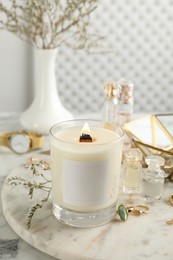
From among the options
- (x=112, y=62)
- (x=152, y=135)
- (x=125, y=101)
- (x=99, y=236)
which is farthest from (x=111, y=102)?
(x=112, y=62)

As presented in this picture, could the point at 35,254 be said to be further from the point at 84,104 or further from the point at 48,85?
the point at 84,104

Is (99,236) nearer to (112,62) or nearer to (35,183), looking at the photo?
(35,183)

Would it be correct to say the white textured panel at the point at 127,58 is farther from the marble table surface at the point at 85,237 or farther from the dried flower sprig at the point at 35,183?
the marble table surface at the point at 85,237

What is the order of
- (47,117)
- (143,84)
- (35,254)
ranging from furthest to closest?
(143,84), (47,117), (35,254)

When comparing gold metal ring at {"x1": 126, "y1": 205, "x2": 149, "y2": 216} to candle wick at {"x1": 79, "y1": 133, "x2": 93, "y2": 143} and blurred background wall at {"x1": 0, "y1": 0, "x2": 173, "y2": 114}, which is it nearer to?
candle wick at {"x1": 79, "y1": 133, "x2": 93, "y2": 143}

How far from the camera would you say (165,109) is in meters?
2.77

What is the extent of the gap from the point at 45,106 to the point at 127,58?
3.88 ft

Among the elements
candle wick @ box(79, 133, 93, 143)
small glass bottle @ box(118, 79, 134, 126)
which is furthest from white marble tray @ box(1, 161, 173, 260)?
small glass bottle @ box(118, 79, 134, 126)

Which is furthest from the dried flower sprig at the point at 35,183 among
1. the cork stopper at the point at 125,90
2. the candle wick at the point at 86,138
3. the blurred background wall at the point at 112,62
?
the blurred background wall at the point at 112,62

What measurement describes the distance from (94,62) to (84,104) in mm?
244

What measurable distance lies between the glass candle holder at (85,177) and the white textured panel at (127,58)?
1595 mm

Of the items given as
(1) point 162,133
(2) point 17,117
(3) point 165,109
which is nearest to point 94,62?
(3) point 165,109

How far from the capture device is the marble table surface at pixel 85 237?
866 mm

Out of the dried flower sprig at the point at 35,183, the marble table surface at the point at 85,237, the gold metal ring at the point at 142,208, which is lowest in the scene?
the marble table surface at the point at 85,237
